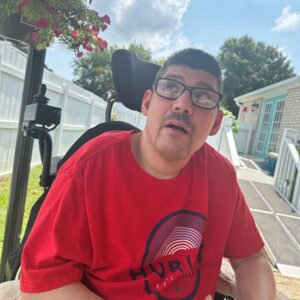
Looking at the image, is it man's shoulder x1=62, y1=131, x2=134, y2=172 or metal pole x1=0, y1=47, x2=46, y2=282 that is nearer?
man's shoulder x1=62, y1=131, x2=134, y2=172

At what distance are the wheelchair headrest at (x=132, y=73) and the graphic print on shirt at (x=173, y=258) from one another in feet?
2.31

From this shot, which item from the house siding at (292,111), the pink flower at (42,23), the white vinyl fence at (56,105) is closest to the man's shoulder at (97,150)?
the pink flower at (42,23)

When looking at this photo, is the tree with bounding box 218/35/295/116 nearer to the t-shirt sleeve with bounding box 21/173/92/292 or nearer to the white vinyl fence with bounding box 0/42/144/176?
the white vinyl fence with bounding box 0/42/144/176

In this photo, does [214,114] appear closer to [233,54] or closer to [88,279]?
[88,279]

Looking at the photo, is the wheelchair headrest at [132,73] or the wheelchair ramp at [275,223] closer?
the wheelchair headrest at [132,73]

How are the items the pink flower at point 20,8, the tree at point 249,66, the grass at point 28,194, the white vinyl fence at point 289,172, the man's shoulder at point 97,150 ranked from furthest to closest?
the tree at point 249,66 < the white vinyl fence at point 289,172 < the grass at point 28,194 < the pink flower at point 20,8 < the man's shoulder at point 97,150

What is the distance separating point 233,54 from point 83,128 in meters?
25.2

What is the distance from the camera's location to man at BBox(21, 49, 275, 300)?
1.08 m

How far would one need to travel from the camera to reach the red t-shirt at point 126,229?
1078 mm

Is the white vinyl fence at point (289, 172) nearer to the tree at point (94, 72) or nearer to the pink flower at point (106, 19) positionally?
the pink flower at point (106, 19)

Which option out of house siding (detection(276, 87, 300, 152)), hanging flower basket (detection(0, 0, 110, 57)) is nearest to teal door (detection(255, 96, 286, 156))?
house siding (detection(276, 87, 300, 152))

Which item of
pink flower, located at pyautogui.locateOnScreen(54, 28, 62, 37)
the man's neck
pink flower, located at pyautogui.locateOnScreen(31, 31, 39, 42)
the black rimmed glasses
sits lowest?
the man's neck

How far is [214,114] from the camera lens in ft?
4.50

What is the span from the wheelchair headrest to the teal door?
1044 cm
